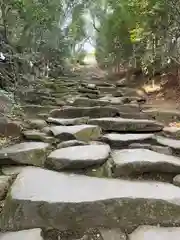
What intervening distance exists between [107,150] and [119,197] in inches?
26.1

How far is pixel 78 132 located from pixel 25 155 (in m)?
0.70

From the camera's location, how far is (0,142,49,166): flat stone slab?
221cm

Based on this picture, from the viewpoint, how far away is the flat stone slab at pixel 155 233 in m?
1.52

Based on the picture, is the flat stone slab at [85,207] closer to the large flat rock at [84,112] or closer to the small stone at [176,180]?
the small stone at [176,180]

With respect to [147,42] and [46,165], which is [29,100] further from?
[147,42]

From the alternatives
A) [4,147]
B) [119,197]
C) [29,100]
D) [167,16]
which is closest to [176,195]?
[119,197]

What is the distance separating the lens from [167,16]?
7.01 meters

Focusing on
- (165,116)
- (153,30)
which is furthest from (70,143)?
(153,30)

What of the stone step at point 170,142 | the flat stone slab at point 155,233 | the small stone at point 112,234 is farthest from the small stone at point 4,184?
the stone step at point 170,142

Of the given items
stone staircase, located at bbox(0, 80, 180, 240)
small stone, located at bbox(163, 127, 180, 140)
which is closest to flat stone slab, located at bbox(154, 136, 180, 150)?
stone staircase, located at bbox(0, 80, 180, 240)

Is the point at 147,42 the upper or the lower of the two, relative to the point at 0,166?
upper

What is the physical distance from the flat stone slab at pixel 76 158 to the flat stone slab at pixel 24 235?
1.99ft

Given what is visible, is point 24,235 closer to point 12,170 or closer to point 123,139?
point 12,170

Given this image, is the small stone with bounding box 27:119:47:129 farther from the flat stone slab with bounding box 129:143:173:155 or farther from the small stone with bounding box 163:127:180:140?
the small stone with bounding box 163:127:180:140
